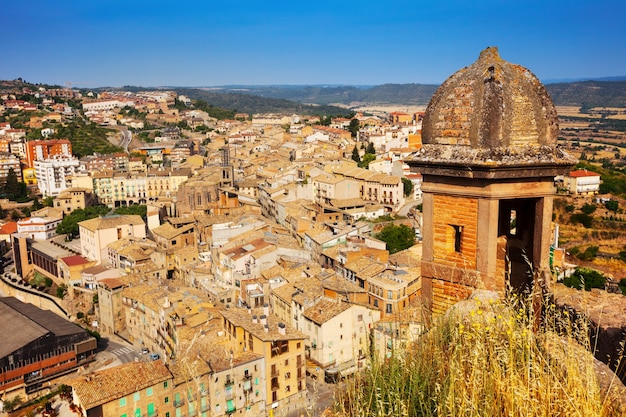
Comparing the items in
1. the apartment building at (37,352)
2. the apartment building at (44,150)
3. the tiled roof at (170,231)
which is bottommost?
the apartment building at (37,352)

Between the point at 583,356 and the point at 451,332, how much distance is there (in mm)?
1111

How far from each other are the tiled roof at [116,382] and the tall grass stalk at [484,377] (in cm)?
1751

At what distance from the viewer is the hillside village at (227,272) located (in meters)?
19.9

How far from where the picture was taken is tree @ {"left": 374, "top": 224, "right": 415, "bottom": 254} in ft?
130

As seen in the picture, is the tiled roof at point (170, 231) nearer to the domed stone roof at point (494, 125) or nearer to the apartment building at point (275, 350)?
the apartment building at point (275, 350)

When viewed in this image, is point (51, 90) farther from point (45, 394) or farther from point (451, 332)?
point (451, 332)

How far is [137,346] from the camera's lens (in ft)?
109

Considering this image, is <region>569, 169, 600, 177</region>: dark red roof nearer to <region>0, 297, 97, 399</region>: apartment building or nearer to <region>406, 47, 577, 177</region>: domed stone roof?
<region>0, 297, 97, 399</region>: apartment building

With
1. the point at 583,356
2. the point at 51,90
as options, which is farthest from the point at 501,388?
the point at 51,90

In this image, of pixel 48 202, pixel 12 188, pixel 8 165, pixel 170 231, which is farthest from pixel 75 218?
pixel 8 165

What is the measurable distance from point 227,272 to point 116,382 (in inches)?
481

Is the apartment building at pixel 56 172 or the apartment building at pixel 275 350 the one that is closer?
the apartment building at pixel 275 350

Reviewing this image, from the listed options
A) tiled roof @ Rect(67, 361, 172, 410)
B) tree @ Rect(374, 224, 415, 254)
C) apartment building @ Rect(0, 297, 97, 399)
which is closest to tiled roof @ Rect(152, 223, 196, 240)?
apartment building @ Rect(0, 297, 97, 399)

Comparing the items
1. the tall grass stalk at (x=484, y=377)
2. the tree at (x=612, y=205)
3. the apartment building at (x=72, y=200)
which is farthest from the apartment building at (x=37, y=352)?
the tree at (x=612, y=205)
